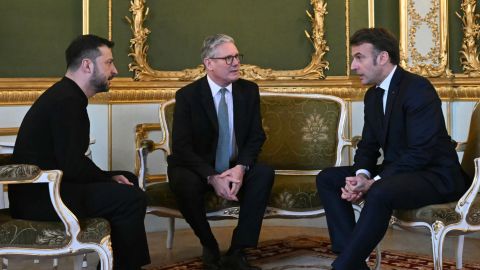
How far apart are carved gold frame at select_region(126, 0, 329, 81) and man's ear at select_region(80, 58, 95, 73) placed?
6.00 ft

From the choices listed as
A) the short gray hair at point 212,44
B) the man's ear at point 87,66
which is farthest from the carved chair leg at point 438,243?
the man's ear at point 87,66

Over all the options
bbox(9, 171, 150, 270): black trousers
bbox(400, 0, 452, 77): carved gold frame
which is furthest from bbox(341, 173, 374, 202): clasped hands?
bbox(400, 0, 452, 77): carved gold frame

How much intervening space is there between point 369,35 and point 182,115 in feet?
3.71

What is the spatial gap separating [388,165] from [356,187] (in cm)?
23

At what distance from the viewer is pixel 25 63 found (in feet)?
15.9

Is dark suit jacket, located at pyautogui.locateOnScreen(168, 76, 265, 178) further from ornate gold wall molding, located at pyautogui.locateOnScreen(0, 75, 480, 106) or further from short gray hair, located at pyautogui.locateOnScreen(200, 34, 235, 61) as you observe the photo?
ornate gold wall molding, located at pyautogui.locateOnScreen(0, 75, 480, 106)

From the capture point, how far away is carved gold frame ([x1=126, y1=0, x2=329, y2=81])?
16.4ft

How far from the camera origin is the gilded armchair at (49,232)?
9.30ft

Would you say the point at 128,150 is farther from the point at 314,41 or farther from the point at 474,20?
the point at 474,20

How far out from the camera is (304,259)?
4164 mm

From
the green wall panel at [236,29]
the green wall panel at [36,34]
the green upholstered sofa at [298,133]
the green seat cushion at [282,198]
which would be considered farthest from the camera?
the green wall panel at [236,29]

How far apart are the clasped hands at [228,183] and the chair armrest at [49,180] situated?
101cm

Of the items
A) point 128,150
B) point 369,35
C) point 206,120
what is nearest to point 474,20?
point 369,35

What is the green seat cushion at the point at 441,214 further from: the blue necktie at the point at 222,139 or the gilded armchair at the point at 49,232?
the gilded armchair at the point at 49,232
